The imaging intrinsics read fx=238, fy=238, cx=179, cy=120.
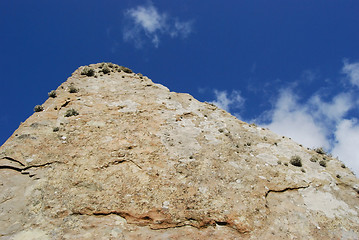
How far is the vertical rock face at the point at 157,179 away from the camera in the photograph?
10039mm

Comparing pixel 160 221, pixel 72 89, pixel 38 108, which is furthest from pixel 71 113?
pixel 160 221

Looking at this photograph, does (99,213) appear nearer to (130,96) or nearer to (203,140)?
(203,140)

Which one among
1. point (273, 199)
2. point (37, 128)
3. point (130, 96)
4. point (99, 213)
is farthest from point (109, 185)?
point (130, 96)

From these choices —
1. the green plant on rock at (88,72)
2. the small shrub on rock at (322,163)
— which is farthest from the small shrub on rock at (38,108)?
the small shrub on rock at (322,163)

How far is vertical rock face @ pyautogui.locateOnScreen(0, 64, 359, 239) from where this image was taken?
32.9 ft

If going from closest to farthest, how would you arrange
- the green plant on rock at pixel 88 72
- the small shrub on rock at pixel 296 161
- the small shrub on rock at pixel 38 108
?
the small shrub on rock at pixel 296 161 → the small shrub on rock at pixel 38 108 → the green plant on rock at pixel 88 72

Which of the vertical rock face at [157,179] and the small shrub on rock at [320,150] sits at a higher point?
the small shrub on rock at [320,150]

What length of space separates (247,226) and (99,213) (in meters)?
6.50

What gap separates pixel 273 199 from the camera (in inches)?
487

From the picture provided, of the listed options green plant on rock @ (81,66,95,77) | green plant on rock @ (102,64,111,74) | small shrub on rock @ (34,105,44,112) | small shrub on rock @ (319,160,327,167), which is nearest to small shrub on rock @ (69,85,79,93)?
small shrub on rock @ (34,105,44,112)

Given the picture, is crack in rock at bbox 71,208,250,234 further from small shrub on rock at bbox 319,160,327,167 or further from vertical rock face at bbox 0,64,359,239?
small shrub on rock at bbox 319,160,327,167

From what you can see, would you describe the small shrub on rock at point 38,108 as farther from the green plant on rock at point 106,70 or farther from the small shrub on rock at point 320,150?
the small shrub on rock at point 320,150

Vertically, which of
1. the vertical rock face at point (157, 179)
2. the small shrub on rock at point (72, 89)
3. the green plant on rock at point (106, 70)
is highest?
the green plant on rock at point (106, 70)

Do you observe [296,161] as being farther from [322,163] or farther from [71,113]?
[71,113]
